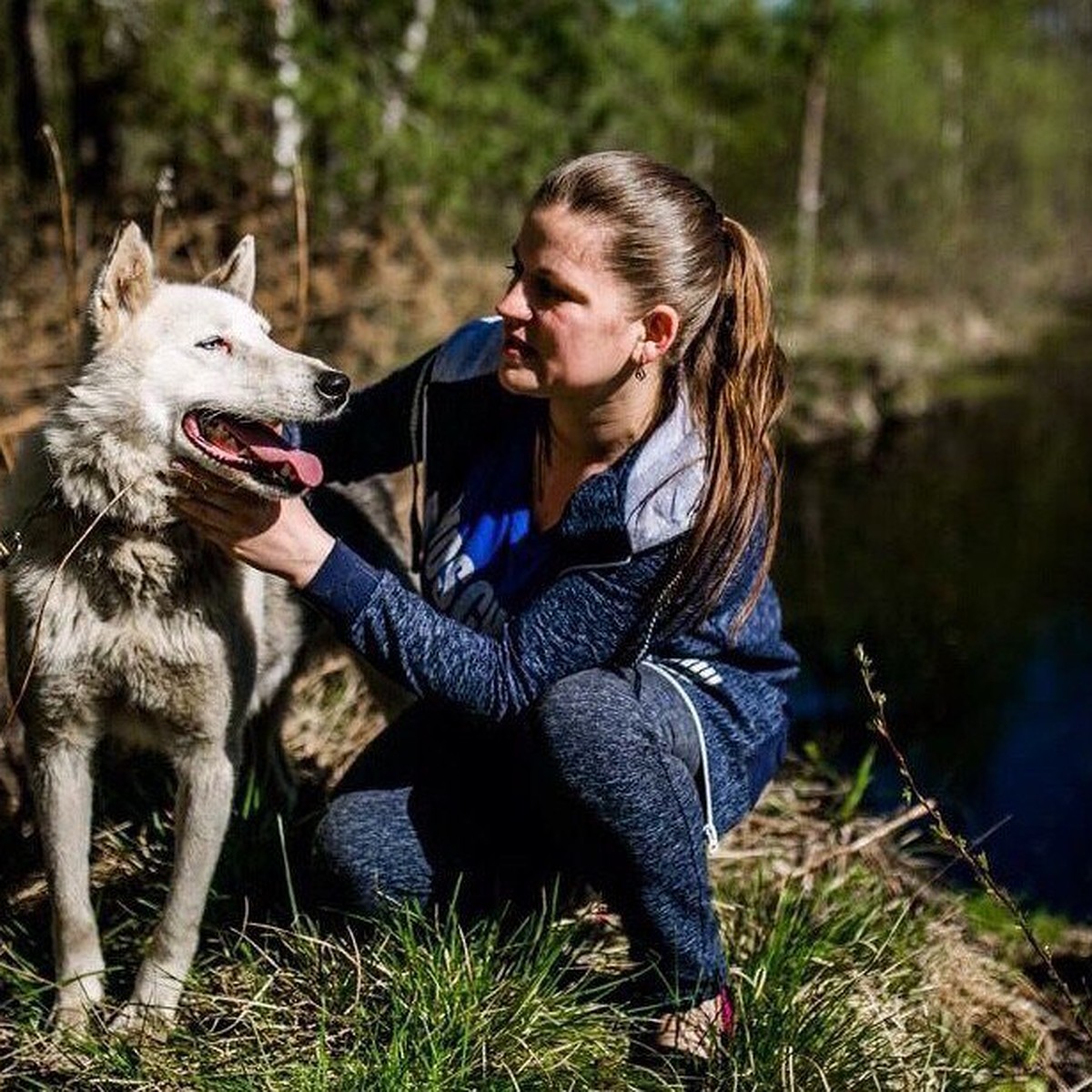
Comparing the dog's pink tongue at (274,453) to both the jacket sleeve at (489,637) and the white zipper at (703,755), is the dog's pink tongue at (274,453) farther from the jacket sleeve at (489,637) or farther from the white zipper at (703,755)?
the white zipper at (703,755)

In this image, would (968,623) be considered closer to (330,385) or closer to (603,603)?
(603,603)

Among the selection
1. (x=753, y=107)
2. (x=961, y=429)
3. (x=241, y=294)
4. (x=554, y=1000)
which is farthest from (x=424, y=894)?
(x=753, y=107)

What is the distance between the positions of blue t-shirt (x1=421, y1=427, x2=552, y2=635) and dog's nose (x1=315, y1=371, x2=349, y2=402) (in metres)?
0.55

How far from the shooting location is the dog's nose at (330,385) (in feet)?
8.37

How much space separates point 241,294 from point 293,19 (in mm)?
7523

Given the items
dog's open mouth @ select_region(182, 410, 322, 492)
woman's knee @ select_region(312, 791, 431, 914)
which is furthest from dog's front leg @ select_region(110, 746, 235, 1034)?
dog's open mouth @ select_region(182, 410, 322, 492)

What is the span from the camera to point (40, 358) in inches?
217

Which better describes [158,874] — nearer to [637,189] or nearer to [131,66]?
[637,189]

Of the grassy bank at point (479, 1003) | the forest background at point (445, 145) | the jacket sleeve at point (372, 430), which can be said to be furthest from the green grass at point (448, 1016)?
the forest background at point (445, 145)

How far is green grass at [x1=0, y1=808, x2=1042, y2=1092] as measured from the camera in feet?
8.14

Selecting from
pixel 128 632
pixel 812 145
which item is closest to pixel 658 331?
pixel 128 632

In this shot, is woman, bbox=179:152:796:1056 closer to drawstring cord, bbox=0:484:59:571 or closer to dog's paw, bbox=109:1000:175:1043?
drawstring cord, bbox=0:484:59:571

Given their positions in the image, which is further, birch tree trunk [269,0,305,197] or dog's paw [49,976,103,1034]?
birch tree trunk [269,0,305,197]

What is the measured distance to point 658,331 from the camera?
2.71 metres
